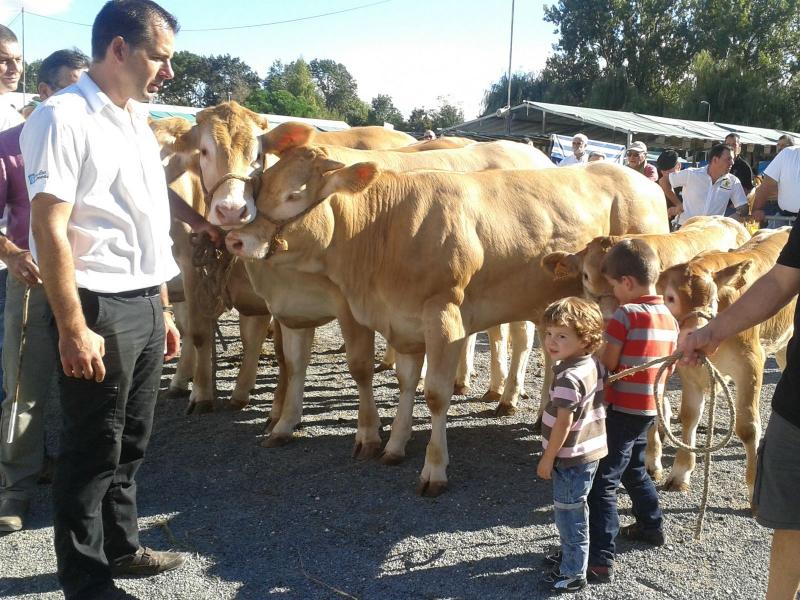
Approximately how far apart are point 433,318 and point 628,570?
1.75 m

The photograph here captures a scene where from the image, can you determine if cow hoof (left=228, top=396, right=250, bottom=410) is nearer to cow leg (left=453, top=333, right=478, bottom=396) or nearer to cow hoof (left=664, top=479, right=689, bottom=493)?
cow leg (left=453, top=333, right=478, bottom=396)

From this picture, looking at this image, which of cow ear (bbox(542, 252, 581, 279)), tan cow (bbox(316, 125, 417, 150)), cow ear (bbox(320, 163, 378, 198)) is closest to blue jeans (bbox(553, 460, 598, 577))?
cow ear (bbox(542, 252, 581, 279))

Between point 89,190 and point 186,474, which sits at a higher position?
point 89,190

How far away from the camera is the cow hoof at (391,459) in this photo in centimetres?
486

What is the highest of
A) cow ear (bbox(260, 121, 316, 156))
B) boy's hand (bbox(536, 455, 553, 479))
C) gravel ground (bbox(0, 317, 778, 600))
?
cow ear (bbox(260, 121, 316, 156))

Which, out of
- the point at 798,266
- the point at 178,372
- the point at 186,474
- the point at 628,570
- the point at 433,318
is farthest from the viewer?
the point at 178,372

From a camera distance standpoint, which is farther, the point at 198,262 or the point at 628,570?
the point at 198,262

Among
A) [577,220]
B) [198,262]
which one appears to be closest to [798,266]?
[577,220]

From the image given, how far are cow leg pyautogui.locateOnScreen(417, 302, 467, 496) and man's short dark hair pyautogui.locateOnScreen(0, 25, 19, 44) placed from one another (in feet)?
10.2

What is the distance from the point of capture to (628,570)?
3477mm

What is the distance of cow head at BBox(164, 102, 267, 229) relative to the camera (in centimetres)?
438

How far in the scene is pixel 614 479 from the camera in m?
3.42

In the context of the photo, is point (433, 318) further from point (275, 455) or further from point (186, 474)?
point (186, 474)

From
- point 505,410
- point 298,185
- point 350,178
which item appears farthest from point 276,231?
point 505,410
